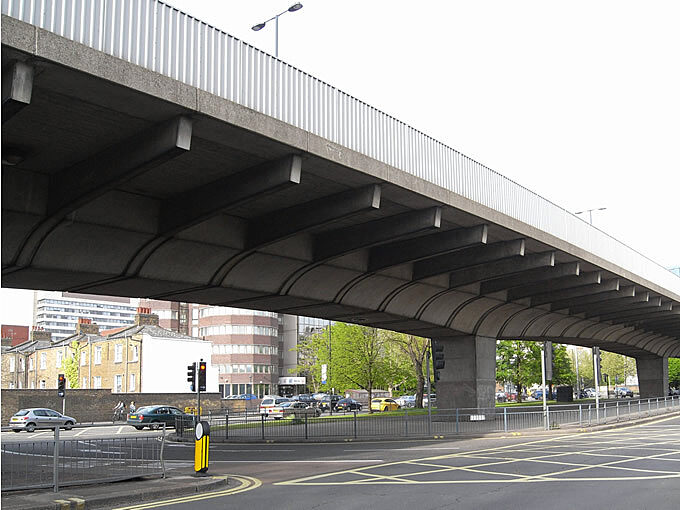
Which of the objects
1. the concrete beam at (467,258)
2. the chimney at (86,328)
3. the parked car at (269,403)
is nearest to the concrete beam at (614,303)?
the concrete beam at (467,258)

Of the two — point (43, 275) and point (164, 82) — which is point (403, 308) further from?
point (164, 82)

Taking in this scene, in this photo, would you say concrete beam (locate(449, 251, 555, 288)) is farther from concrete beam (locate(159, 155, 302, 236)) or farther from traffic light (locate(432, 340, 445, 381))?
concrete beam (locate(159, 155, 302, 236))

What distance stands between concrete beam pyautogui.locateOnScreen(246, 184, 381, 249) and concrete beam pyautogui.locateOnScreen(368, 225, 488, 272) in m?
5.62

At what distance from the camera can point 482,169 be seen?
23.4 metres

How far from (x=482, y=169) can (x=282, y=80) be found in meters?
9.90

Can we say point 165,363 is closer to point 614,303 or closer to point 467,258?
point 614,303

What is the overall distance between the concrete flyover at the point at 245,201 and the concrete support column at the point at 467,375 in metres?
2.67

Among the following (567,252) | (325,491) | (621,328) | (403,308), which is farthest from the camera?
(621,328)

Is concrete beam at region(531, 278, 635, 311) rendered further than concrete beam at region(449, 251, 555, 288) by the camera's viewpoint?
Result: Yes

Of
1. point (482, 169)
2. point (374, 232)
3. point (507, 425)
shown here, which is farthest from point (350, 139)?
point (507, 425)

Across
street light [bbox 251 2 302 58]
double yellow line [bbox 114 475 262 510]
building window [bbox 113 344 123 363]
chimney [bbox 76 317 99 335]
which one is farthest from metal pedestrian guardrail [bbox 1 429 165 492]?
chimney [bbox 76 317 99 335]

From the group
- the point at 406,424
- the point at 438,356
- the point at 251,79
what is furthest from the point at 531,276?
the point at 251,79

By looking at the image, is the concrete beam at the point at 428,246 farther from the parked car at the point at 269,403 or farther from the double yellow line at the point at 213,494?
the parked car at the point at 269,403

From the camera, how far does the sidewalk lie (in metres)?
11.5
